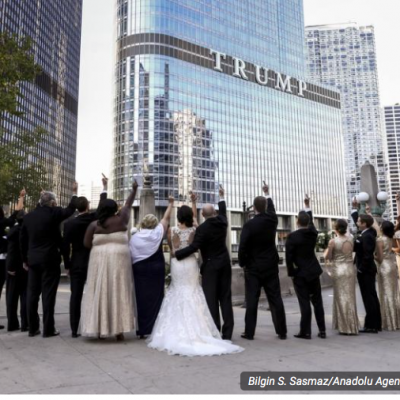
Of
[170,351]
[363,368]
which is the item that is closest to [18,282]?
[170,351]

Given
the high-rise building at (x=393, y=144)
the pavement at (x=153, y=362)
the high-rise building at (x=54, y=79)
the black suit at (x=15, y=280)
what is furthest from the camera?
the high-rise building at (x=54, y=79)

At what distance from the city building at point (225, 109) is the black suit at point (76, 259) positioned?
201 ft

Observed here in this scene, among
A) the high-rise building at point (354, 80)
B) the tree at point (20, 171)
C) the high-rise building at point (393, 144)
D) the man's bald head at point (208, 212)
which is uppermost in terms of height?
the high-rise building at point (354, 80)

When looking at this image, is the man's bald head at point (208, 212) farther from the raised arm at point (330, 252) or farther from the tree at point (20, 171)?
the tree at point (20, 171)

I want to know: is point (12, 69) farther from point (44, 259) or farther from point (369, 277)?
point (369, 277)

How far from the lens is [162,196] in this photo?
7481cm

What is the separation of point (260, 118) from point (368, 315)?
92128 millimetres

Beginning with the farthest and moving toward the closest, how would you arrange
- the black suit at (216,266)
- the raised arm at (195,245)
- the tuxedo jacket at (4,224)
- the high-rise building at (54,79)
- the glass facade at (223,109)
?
1. the high-rise building at (54,79)
2. the glass facade at (223,109)
3. the tuxedo jacket at (4,224)
4. the black suit at (216,266)
5. the raised arm at (195,245)

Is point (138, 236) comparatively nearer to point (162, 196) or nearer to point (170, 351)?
point (170, 351)

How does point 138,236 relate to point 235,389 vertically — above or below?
above

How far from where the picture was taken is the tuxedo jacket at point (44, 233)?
6.37 meters

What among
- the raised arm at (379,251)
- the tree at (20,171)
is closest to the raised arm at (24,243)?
the raised arm at (379,251)

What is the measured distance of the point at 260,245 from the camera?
6402 mm

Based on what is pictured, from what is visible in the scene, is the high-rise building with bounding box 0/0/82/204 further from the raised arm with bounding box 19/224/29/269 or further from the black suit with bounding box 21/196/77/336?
the black suit with bounding box 21/196/77/336
